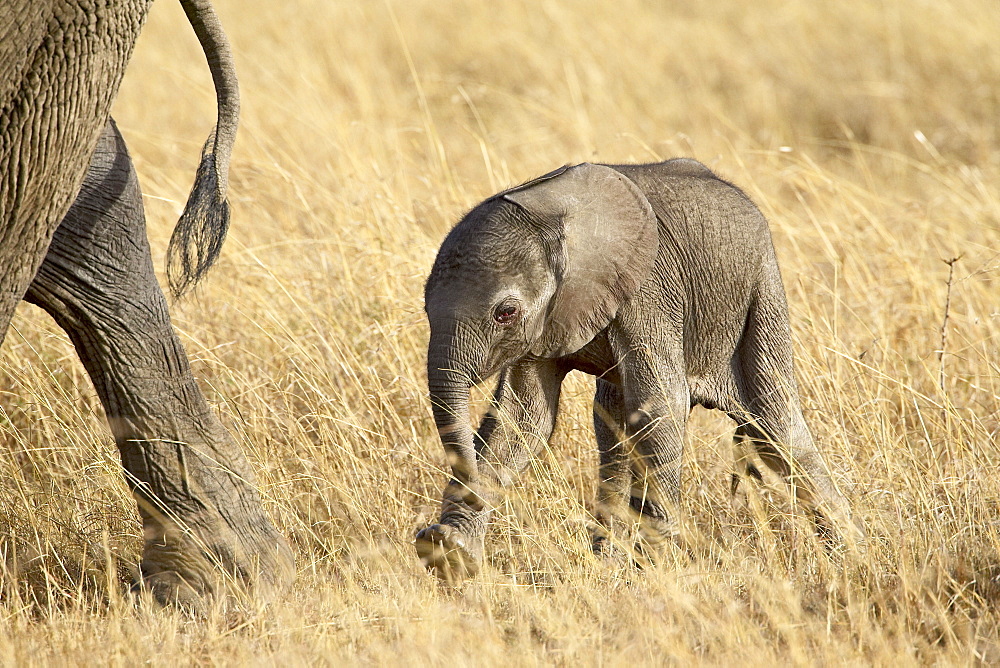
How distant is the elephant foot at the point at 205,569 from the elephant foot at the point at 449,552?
0.47 meters

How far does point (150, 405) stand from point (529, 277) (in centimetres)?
111

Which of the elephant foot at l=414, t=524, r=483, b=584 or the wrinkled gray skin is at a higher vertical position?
the wrinkled gray skin

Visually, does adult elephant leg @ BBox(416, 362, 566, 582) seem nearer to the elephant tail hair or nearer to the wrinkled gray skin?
the wrinkled gray skin

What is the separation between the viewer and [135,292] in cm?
325

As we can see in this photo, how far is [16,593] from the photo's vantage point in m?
3.17

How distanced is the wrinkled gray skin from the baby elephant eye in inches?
30.0

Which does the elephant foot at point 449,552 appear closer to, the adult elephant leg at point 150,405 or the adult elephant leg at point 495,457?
the adult elephant leg at point 495,457

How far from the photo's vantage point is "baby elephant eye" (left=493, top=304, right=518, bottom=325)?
3.07 metres

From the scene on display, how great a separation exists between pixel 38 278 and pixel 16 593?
2.73 feet

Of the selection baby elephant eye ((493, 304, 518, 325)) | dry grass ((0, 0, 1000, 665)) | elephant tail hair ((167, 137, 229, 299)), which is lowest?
dry grass ((0, 0, 1000, 665))

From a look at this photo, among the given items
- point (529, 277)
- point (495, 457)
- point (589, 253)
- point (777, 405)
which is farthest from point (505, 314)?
point (777, 405)

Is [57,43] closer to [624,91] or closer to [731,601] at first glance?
[731,601]

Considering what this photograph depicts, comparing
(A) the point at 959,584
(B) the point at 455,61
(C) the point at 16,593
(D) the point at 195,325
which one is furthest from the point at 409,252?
(B) the point at 455,61

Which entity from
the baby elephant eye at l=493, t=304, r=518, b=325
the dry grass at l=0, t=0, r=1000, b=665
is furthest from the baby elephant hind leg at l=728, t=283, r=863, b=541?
the baby elephant eye at l=493, t=304, r=518, b=325
